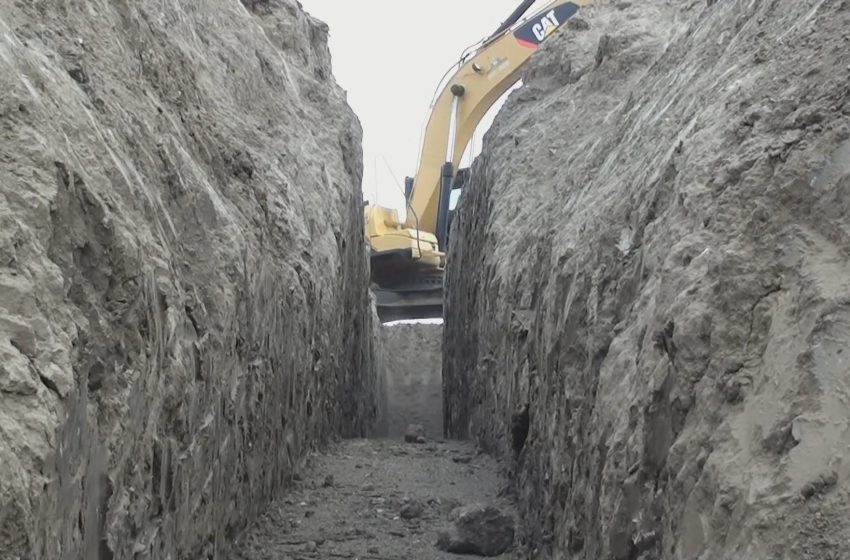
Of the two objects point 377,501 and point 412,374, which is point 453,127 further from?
point 377,501

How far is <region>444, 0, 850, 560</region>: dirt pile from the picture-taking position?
2.69 m

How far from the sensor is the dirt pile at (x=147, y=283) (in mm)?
3133

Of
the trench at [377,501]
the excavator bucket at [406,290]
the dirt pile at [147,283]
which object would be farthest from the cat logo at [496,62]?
the dirt pile at [147,283]

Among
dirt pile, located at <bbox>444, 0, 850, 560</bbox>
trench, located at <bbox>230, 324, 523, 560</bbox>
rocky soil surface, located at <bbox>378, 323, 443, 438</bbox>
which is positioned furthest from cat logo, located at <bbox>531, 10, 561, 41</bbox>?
dirt pile, located at <bbox>444, 0, 850, 560</bbox>

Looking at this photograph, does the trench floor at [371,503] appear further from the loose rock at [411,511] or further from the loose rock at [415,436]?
the loose rock at [415,436]

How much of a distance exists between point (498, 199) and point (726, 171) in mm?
6742

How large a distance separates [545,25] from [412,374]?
279 inches

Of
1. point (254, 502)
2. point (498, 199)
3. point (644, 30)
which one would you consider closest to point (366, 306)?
point (498, 199)

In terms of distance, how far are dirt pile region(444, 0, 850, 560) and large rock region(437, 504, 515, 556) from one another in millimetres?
223

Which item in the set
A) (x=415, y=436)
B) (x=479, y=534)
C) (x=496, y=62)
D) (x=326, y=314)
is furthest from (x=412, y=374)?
(x=479, y=534)

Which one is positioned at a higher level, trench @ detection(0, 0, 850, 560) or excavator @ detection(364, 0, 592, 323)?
excavator @ detection(364, 0, 592, 323)

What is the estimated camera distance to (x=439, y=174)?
1691cm

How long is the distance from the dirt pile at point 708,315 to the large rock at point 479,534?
0.22 meters

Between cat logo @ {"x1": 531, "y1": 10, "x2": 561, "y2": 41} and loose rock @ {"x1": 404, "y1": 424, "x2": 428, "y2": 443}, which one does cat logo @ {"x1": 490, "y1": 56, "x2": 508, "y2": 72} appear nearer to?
cat logo @ {"x1": 531, "y1": 10, "x2": 561, "y2": 41}
